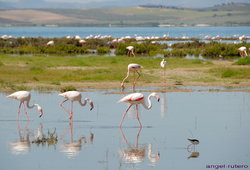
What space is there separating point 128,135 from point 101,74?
11.6 meters

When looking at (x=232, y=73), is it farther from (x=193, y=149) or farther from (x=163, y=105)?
(x=193, y=149)

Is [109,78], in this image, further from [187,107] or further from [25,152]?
[25,152]

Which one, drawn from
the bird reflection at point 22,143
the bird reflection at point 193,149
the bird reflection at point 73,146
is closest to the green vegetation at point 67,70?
the bird reflection at point 22,143

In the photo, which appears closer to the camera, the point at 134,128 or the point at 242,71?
the point at 134,128

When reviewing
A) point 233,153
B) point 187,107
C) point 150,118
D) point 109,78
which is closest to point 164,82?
point 109,78

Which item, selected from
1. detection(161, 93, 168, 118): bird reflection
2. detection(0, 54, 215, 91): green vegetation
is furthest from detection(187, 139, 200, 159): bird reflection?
detection(0, 54, 215, 91): green vegetation

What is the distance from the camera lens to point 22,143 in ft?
40.9

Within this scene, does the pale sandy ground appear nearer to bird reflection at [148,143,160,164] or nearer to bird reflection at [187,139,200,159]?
bird reflection at [187,139,200,159]

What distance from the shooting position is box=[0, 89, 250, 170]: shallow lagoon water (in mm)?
10930

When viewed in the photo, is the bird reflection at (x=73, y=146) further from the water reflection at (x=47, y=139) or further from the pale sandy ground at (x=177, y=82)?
the pale sandy ground at (x=177, y=82)

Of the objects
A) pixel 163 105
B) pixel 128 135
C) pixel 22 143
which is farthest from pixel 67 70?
pixel 22 143

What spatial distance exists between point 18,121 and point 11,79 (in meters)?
8.50

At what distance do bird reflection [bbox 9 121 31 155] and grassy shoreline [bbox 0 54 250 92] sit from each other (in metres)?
7.20

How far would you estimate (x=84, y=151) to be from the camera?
463 inches
